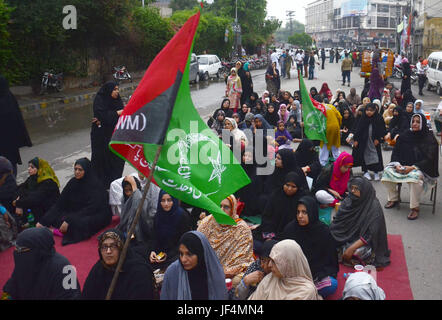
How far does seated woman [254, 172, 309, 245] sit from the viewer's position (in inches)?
186

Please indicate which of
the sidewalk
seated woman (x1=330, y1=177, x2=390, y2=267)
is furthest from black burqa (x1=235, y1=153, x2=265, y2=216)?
the sidewalk

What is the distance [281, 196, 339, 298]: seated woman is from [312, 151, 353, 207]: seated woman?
1.80m

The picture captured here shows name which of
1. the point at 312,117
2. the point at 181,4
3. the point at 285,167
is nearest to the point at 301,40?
the point at 181,4

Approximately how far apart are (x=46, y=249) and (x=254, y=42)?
37.9 metres

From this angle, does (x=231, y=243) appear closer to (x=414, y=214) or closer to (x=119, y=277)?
(x=119, y=277)

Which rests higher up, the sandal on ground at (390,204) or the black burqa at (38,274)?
the black burqa at (38,274)

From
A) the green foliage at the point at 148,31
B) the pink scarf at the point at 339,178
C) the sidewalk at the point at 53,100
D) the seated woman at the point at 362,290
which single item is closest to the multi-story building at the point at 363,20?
the green foliage at the point at 148,31

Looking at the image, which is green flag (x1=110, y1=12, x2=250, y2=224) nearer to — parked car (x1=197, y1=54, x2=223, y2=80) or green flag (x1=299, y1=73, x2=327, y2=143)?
green flag (x1=299, y1=73, x2=327, y2=143)

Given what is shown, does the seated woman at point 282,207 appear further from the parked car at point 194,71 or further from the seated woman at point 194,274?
the parked car at point 194,71

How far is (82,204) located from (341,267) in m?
3.03

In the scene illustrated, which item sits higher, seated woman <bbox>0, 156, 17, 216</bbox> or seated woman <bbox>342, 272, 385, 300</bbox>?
seated woman <bbox>0, 156, 17, 216</bbox>

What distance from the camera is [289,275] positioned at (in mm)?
3041

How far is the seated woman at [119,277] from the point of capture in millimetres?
3090

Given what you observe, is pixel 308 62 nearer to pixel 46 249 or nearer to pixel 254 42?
pixel 254 42
